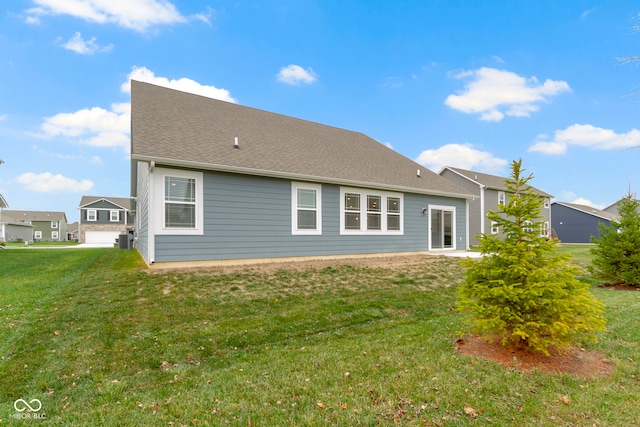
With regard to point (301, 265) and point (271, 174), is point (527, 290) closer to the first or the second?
point (301, 265)

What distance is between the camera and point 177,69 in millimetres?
15578

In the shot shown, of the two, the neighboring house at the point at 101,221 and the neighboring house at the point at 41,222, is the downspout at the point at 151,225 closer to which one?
the neighboring house at the point at 101,221

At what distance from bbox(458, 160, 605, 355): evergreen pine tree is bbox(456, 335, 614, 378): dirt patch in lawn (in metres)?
0.11

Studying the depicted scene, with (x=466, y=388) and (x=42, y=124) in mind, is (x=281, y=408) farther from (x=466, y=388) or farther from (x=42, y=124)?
(x=42, y=124)

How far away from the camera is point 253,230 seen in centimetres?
1005

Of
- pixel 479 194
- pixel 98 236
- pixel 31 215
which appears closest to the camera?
pixel 479 194

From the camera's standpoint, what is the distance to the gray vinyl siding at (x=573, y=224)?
104 ft

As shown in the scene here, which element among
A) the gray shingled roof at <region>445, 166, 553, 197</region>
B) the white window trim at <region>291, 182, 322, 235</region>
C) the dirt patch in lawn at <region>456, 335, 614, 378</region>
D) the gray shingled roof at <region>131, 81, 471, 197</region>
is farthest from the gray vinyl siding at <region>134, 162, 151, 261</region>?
the gray shingled roof at <region>445, 166, 553, 197</region>

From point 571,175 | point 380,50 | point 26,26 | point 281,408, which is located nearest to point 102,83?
point 26,26

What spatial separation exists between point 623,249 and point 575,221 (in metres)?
31.2

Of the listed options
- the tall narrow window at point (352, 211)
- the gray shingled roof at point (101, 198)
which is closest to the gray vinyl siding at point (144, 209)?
the tall narrow window at point (352, 211)

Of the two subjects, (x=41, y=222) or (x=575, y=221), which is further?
(x=41, y=222)

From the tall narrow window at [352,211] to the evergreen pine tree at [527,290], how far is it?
8.26 meters

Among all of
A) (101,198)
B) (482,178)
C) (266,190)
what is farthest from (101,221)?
(482,178)
